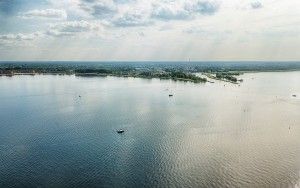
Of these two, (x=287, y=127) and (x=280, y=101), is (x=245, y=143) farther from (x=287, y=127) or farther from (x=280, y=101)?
(x=280, y=101)

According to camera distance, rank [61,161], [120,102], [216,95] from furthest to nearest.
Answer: [216,95] < [120,102] < [61,161]

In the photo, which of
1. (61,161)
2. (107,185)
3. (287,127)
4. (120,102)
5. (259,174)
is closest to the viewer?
(107,185)

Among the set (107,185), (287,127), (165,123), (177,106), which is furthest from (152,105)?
(107,185)

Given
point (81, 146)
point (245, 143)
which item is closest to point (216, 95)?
point (245, 143)

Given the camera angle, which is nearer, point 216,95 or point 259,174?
point 259,174

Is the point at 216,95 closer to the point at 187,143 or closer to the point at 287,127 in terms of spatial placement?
the point at 287,127

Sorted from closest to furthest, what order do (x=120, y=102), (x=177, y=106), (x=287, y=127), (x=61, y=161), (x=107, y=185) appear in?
(x=107, y=185) → (x=61, y=161) → (x=287, y=127) → (x=177, y=106) → (x=120, y=102)
